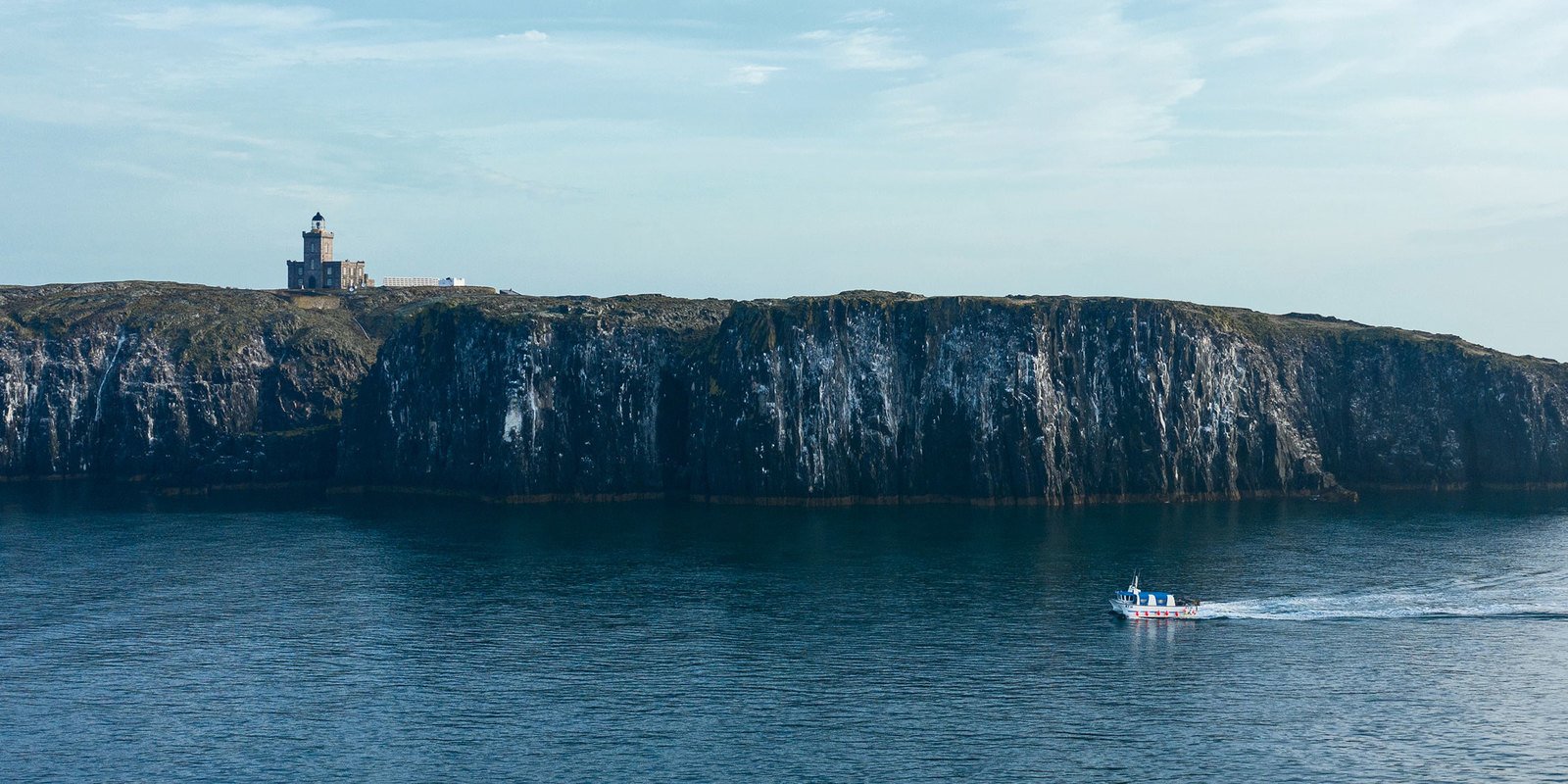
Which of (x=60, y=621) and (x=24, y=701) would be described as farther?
(x=60, y=621)

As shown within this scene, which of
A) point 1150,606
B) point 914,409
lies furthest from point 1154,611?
point 914,409

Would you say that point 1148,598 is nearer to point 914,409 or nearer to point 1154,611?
point 1154,611

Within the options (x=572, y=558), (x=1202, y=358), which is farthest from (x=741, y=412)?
(x=1202, y=358)

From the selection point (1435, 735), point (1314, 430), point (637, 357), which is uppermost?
point (637, 357)

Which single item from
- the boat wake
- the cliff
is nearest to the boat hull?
the boat wake

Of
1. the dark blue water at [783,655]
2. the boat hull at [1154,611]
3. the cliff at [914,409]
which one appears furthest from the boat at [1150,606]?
the cliff at [914,409]

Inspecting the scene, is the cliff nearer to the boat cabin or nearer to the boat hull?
the boat cabin

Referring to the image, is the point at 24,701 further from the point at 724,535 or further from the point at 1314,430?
the point at 1314,430
